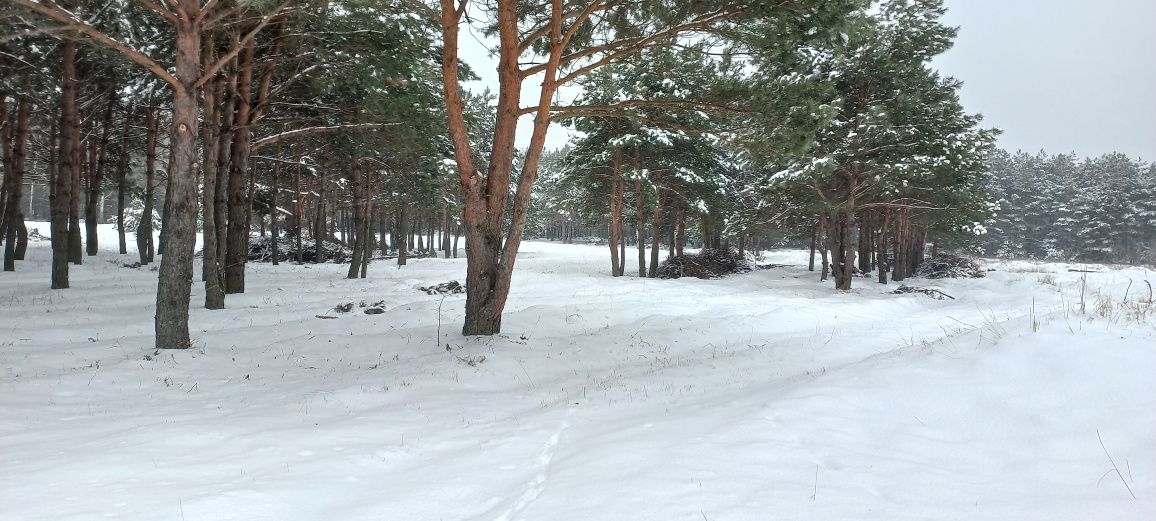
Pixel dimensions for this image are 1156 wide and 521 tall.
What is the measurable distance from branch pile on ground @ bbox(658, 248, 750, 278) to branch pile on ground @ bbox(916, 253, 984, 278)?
930cm

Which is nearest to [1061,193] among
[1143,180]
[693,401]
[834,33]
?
[1143,180]

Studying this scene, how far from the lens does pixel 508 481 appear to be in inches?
137

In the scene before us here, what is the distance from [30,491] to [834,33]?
9.51 metres

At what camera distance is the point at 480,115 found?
62.5 ft

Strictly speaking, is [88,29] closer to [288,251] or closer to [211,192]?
[211,192]

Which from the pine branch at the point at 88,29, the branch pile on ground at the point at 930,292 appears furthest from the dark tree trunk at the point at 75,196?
the branch pile on ground at the point at 930,292

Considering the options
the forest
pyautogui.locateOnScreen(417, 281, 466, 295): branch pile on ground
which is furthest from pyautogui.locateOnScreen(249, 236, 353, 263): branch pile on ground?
pyautogui.locateOnScreen(417, 281, 466, 295): branch pile on ground

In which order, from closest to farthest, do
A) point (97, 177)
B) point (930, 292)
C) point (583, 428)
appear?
1. point (583, 428)
2. point (930, 292)
3. point (97, 177)

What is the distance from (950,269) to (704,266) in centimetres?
1295

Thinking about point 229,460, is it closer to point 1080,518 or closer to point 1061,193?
point 1080,518

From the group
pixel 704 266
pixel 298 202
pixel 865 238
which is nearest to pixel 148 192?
pixel 298 202

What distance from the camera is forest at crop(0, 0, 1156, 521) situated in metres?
3.09

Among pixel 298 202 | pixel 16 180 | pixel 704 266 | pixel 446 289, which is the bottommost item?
pixel 446 289

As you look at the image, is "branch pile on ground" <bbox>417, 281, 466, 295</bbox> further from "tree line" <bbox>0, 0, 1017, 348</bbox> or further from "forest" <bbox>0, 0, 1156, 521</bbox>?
"tree line" <bbox>0, 0, 1017, 348</bbox>
